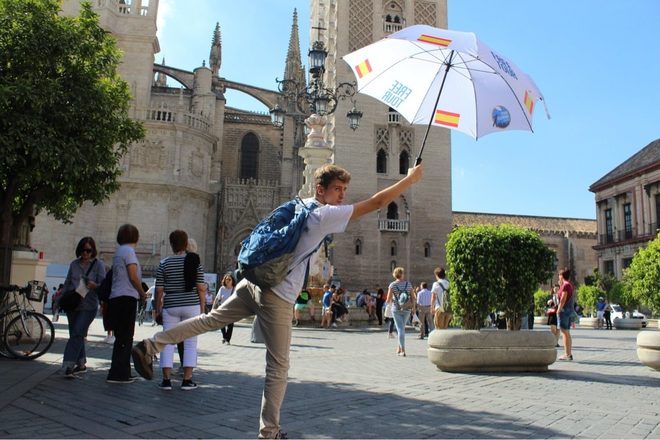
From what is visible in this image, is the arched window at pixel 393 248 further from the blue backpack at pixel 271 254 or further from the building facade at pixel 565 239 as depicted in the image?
the blue backpack at pixel 271 254

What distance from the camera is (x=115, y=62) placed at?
9.27m

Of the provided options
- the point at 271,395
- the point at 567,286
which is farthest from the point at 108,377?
the point at 567,286

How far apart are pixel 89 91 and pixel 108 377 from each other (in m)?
4.43

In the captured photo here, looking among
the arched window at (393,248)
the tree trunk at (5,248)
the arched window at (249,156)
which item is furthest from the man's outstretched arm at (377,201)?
the arched window at (249,156)

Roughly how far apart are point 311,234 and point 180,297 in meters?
2.83

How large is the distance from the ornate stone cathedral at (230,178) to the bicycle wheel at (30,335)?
2411cm

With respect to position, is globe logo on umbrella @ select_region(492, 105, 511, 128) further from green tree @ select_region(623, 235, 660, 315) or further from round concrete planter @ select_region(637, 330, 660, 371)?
green tree @ select_region(623, 235, 660, 315)

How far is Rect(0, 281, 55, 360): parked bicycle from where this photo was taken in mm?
7164

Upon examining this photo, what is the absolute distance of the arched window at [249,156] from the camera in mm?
41934

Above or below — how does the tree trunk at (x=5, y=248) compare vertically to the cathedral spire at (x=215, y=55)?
below

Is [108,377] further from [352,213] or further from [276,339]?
[352,213]

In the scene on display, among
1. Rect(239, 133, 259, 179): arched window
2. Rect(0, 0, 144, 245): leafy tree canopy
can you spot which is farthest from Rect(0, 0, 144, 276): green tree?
Rect(239, 133, 259, 179): arched window

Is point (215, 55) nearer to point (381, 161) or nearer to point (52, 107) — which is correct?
point (381, 161)

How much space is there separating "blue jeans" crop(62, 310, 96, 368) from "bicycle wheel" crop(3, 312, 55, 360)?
1.22m
